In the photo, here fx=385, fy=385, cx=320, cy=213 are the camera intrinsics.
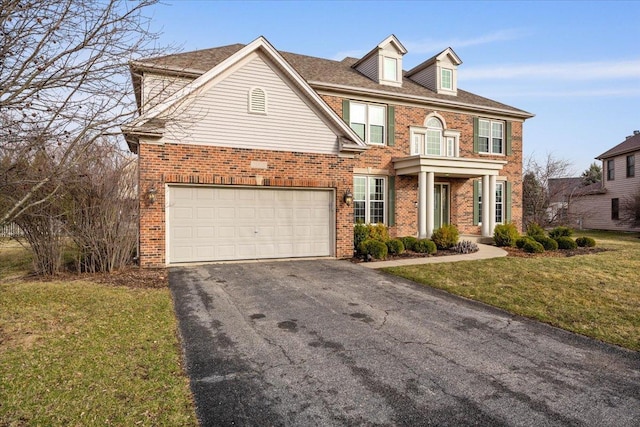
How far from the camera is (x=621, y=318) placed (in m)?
6.50

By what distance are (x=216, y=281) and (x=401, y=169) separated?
1041 centimetres

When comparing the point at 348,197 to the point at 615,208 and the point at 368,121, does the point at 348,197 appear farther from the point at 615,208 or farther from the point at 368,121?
the point at 615,208

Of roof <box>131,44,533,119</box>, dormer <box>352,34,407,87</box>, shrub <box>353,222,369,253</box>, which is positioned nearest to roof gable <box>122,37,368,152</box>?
roof <box>131,44,533,119</box>

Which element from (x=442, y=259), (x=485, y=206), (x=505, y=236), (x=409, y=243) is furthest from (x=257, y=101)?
(x=485, y=206)

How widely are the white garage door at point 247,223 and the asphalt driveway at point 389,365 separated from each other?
356 cm

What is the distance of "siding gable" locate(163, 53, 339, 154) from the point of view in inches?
435

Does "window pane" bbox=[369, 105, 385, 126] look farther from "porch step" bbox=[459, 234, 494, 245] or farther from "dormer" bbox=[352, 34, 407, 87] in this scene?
"porch step" bbox=[459, 234, 494, 245]

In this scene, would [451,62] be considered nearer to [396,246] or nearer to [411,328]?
[396,246]

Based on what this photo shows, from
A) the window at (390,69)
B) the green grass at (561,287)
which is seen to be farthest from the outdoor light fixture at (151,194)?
the window at (390,69)

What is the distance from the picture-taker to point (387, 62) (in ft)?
Answer: 59.4

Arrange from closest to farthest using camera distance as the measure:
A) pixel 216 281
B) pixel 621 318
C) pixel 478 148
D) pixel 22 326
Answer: pixel 22 326 → pixel 621 318 → pixel 216 281 → pixel 478 148

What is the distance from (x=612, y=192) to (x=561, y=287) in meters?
27.4

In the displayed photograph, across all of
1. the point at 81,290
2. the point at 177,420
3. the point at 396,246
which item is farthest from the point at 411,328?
the point at 396,246

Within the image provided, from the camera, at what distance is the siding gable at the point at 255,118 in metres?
11.0
